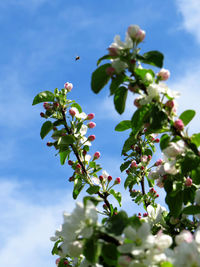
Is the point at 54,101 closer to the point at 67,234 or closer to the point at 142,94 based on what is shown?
the point at 142,94

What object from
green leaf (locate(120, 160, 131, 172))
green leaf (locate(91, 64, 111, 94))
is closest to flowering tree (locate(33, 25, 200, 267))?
green leaf (locate(91, 64, 111, 94))

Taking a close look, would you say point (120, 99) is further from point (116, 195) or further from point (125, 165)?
point (125, 165)

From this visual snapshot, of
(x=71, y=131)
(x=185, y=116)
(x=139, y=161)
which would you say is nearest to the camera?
(x=185, y=116)

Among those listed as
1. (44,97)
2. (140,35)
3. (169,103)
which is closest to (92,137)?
(44,97)

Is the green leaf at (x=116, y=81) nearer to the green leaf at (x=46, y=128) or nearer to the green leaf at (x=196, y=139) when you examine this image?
the green leaf at (x=196, y=139)

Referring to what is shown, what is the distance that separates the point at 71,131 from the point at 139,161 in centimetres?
104

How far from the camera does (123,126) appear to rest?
2.65 m

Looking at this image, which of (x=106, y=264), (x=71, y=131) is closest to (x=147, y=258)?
(x=106, y=264)

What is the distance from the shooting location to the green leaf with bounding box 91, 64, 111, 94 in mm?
2107

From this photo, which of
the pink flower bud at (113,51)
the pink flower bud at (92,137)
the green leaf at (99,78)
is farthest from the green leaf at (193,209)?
the pink flower bud at (92,137)

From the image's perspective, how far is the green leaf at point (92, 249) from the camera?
1.57m

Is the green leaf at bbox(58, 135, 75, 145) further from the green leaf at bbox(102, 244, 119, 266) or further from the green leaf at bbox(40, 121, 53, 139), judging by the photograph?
the green leaf at bbox(102, 244, 119, 266)

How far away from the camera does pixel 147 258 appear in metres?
1.65

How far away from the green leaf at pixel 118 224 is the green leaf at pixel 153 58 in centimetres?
89
